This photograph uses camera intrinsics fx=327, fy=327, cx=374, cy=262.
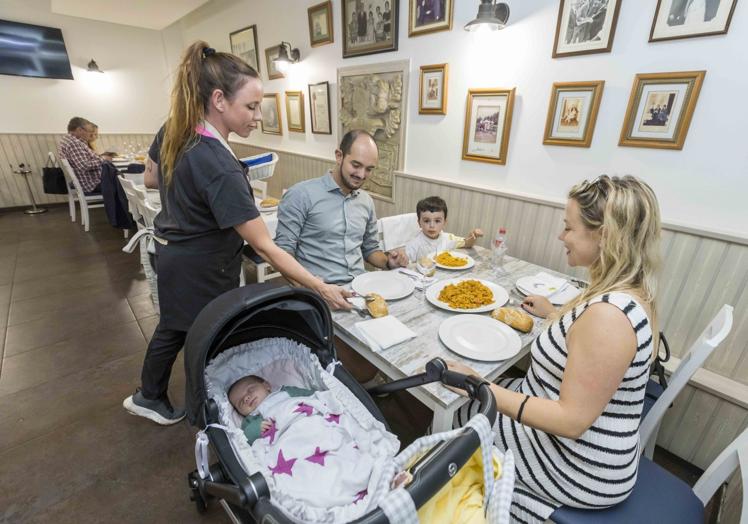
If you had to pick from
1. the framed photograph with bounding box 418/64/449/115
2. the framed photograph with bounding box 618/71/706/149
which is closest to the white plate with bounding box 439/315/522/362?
the framed photograph with bounding box 618/71/706/149

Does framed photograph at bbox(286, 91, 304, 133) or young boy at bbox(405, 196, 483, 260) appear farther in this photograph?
framed photograph at bbox(286, 91, 304, 133)

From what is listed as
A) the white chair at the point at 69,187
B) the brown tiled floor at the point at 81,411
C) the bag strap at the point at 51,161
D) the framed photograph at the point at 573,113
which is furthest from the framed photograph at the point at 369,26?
the bag strap at the point at 51,161

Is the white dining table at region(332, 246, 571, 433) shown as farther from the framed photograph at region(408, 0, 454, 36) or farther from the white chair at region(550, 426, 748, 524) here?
the framed photograph at region(408, 0, 454, 36)

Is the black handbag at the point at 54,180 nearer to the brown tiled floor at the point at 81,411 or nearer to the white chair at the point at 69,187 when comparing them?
the white chair at the point at 69,187

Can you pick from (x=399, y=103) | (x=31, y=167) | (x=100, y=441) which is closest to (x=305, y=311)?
(x=100, y=441)

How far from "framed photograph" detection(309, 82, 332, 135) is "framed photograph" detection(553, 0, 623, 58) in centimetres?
231

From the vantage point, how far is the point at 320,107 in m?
3.68

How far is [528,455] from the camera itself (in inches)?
40.7

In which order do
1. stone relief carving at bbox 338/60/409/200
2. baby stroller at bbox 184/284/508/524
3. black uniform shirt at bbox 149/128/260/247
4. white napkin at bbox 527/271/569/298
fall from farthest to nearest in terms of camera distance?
stone relief carving at bbox 338/60/409/200
white napkin at bbox 527/271/569/298
black uniform shirt at bbox 149/128/260/247
baby stroller at bbox 184/284/508/524

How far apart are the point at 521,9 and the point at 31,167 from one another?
7386 mm

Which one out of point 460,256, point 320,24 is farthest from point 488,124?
point 320,24

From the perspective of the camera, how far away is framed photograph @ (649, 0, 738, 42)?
143 centimetres

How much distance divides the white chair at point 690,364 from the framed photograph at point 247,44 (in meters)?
5.07

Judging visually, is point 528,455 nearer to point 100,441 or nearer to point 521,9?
point 100,441
